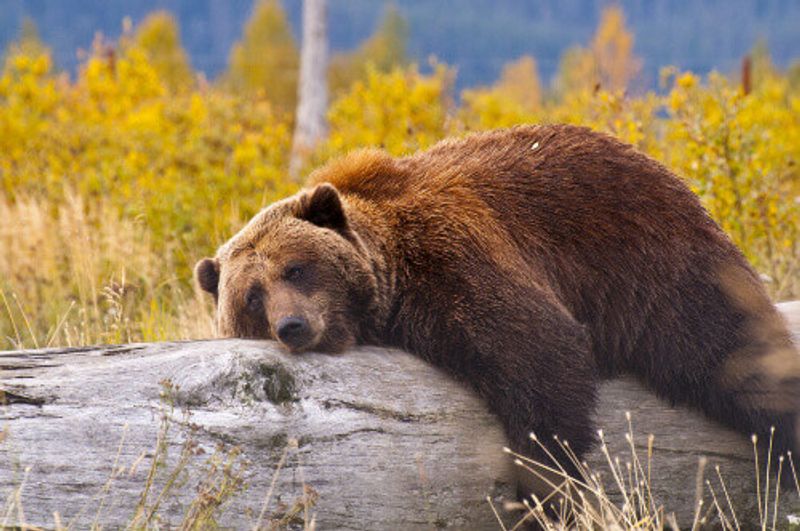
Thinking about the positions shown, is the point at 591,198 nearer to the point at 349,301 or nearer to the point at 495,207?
the point at 495,207

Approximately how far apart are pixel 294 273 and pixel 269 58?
51.0 m

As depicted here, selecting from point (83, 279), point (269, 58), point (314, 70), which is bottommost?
point (83, 279)

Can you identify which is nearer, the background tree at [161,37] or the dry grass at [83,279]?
the dry grass at [83,279]

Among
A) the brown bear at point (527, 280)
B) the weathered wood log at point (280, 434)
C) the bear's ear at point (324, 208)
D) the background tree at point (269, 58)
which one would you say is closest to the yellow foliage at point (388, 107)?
the brown bear at point (527, 280)

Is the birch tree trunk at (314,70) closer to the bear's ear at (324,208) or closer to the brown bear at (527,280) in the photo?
the brown bear at (527,280)

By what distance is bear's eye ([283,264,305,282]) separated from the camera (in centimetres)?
450

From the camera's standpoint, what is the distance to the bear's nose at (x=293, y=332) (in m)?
4.12

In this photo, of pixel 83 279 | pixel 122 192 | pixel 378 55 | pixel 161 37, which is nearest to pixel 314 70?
pixel 122 192

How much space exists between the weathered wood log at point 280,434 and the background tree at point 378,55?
4103cm

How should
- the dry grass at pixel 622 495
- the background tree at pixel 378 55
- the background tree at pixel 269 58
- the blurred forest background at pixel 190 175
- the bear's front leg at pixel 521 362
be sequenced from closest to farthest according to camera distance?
1. the dry grass at pixel 622 495
2. the bear's front leg at pixel 521 362
3. the blurred forest background at pixel 190 175
4. the background tree at pixel 269 58
5. the background tree at pixel 378 55

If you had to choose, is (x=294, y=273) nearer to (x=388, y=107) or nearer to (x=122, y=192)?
(x=122, y=192)

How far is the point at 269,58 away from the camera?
5409 cm

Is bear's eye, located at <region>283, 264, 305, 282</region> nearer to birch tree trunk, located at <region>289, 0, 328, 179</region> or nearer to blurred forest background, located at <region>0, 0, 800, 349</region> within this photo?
blurred forest background, located at <region>0, 0, 800, 349</region>

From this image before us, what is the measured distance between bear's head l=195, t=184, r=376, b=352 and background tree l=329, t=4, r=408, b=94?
4047 centimetres
